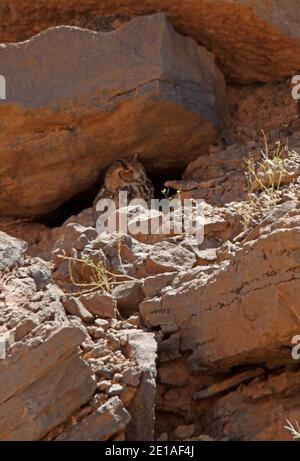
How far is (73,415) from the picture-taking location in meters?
4.17

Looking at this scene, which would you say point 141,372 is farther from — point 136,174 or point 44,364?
point 136,174

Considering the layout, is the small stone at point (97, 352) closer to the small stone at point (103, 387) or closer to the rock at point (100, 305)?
the small stone at point (103, 387)

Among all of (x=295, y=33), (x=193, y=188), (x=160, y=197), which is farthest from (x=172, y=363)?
(x=295, y=33)

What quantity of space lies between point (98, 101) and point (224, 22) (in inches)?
43.3

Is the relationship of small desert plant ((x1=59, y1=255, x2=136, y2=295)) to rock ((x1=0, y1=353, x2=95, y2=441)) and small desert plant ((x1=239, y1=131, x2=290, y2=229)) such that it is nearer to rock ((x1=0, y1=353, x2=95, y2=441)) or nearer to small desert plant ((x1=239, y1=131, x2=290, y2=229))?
small desert plant ((x1=239, y1=131, x2=290, y2=229))

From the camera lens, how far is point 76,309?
4855mm

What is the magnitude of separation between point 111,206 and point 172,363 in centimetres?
273

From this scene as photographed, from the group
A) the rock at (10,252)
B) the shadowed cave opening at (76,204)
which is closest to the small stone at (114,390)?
the rock at (10,252)

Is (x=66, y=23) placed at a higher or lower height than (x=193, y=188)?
higher

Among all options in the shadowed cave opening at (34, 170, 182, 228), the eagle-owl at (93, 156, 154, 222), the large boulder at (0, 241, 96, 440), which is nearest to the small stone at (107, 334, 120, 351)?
the large boulder at (0, 241, 96, 440)

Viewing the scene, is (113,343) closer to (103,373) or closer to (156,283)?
(103,373)

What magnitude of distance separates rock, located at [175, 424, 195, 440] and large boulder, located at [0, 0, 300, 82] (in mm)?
3704

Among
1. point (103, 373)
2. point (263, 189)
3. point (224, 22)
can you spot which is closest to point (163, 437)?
point (103, 373)

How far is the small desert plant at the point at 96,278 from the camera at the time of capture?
17.8 feet
